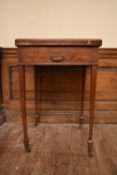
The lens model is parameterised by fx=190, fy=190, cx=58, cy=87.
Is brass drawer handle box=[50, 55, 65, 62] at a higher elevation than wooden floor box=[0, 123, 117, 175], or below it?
higher

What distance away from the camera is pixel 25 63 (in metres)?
1.13

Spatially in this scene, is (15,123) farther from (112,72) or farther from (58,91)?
(112,72)

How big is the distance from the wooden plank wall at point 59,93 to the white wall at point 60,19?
26cm

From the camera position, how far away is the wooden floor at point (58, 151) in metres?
1.04

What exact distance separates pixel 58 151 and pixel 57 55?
62 centimetres

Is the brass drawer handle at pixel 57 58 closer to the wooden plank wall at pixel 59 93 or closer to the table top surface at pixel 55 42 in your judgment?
the table top surface at pixel 55 42

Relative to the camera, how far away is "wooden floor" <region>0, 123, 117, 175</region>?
1.04m

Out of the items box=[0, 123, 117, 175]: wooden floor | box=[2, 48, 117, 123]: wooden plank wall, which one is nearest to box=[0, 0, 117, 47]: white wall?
box=[2, 48, 117, 123]: wooden plank wall

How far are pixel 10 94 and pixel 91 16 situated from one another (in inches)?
40.1

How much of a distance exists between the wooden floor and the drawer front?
58 centimetres

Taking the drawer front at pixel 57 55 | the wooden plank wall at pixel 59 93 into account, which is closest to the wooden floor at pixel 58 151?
the wooden plank wall at pixel 59 93

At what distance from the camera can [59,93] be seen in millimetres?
1765

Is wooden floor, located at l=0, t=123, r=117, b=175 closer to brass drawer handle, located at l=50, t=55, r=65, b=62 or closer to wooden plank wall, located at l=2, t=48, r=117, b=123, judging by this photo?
wooden plank wall, located at l=2, t=48, r=117, b=123

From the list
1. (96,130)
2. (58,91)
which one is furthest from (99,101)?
(58,91)
